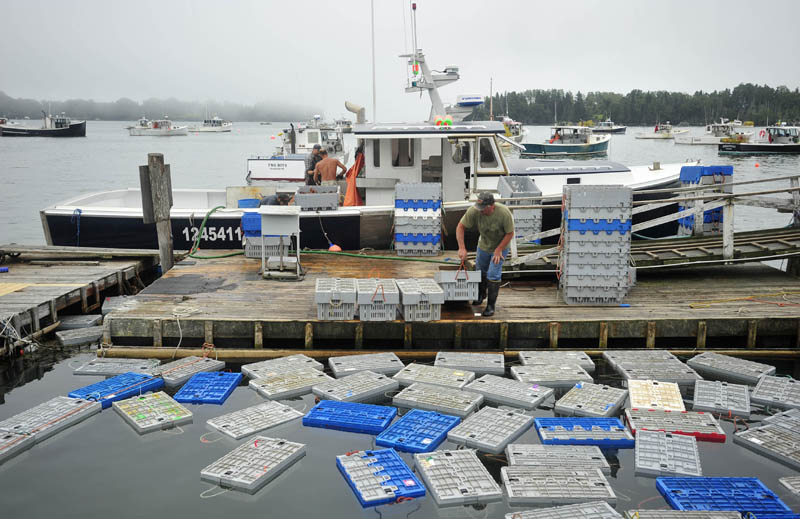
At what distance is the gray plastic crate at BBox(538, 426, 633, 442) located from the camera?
5.76 metres

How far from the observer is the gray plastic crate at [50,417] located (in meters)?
5.95

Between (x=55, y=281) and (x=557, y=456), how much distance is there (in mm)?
7907

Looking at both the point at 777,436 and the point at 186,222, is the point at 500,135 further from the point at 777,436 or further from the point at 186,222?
the point at 777,436

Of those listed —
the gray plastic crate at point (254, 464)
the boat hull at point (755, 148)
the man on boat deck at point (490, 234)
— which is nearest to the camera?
the gray plastic crate at point (254, 464)

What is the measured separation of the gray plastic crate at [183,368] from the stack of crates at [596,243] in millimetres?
4422

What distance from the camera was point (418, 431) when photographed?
5.94 metres

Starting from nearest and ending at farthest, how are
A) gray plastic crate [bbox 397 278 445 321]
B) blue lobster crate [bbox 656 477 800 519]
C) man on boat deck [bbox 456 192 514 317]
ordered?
blue lobster crate [bbox 656 477 800 519], gray plastic crate [bbox 397 278 445 321], man on boat deck [bbox 456 192 514 317]

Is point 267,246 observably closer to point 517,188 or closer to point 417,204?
point 417,204

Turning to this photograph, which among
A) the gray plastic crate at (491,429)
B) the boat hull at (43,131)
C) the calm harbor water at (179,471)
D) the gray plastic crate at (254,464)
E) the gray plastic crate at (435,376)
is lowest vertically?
the calm harbor water at (179,471)

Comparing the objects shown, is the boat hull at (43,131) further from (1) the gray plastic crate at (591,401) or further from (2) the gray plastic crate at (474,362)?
(1) the gray plastic crate at (591,401)

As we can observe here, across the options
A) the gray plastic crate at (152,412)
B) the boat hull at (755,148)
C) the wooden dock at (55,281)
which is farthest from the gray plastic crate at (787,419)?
the boat hull at (755,148)

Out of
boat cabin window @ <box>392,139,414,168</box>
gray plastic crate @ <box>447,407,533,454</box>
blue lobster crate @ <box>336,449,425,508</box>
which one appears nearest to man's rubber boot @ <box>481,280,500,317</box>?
gray plastic crate @ <box>447,407,533,454</box>

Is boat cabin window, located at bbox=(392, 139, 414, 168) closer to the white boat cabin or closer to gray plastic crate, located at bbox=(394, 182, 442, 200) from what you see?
the white boat cabin

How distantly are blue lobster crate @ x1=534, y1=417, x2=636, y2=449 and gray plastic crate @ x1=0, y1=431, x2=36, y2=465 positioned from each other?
4.51 meters
